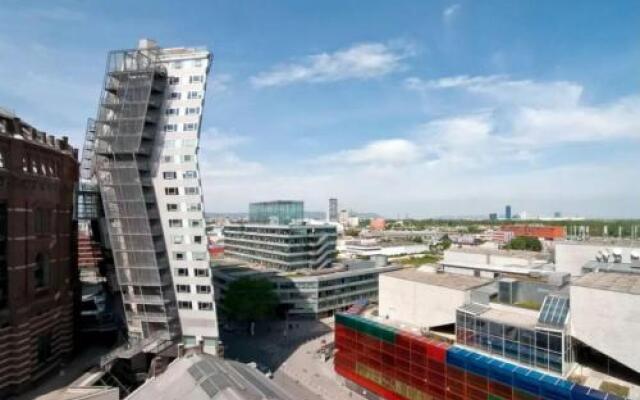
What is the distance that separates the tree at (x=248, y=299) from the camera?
313 ft

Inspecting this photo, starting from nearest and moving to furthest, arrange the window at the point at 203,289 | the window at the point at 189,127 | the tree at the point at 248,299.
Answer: the window at the point at 189,127 → the window at the point at 203,289 → the tree at the point at 248,299

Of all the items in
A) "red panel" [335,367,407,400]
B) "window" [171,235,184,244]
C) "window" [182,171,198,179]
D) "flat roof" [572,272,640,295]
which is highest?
"window" [182,171,198,179]

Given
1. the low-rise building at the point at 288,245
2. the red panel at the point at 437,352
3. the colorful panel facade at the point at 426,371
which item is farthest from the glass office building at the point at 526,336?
the low-rise building at the point at 288,245

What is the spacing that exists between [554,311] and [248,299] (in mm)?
63984

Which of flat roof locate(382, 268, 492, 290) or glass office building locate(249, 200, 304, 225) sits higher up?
glass office building locate(249, 200, 304, 225)

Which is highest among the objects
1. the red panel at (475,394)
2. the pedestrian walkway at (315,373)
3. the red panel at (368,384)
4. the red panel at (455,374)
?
the red panel at (455,374)

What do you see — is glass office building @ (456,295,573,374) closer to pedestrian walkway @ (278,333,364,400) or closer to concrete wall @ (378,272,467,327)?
concrete wall @ (378,272,467,327)

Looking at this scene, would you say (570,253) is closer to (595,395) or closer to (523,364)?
(523,364)

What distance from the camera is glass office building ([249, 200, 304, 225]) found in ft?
443

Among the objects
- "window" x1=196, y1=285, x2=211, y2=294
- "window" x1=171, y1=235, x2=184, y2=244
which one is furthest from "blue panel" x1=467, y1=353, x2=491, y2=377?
"window" x1=171, y1=235, x2=184, y2=244

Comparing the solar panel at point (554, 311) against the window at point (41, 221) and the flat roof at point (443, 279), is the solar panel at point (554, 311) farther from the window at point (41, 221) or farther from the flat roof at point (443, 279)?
the window at point (41, 221)

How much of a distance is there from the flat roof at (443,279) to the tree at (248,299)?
34.8m

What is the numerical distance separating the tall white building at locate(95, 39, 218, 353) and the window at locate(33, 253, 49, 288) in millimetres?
10226

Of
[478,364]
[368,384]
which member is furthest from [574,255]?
[368,384]
